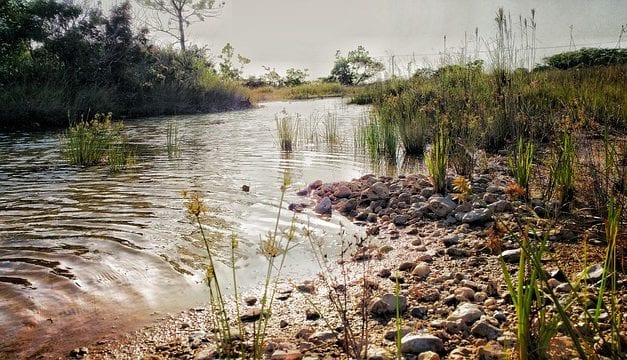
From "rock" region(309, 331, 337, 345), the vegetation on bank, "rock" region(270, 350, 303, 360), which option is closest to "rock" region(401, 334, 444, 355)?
"rock" region(309, 331, 337, 345)

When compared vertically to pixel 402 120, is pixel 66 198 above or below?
below

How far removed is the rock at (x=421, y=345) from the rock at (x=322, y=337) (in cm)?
35

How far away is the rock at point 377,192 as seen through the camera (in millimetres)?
4684

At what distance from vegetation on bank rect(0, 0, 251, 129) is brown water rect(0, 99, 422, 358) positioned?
7.63m

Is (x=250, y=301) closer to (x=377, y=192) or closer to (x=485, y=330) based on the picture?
(x=485, y=330)

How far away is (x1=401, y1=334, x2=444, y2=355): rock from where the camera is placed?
1938 mm

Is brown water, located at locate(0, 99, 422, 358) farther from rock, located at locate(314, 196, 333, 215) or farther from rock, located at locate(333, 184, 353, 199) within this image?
rock, located at locate(333, 184, 353, 199)

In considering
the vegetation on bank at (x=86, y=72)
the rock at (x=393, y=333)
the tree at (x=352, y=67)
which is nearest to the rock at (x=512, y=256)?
the rock at (x=393, y=333)

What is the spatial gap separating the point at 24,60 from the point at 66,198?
47.6ft

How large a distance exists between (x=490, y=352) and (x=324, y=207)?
2.85 metres

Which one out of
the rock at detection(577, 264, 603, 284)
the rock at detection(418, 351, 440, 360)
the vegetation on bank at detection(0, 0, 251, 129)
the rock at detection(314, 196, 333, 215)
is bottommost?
the rock at detection(418, 351, 440, 360)

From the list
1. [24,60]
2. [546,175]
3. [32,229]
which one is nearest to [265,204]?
[32,229]

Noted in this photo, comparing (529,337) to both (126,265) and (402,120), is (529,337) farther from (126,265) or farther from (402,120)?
(402,120)

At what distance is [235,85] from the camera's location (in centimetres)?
2456
